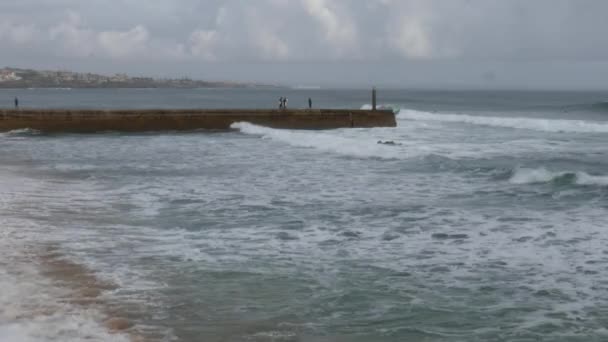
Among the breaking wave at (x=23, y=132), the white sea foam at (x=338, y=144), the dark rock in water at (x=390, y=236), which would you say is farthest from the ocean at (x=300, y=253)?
the breaking wave at (x=23, y=132)

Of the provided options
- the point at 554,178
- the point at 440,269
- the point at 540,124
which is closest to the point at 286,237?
the point at 440,269

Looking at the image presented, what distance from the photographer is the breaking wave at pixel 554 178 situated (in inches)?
651

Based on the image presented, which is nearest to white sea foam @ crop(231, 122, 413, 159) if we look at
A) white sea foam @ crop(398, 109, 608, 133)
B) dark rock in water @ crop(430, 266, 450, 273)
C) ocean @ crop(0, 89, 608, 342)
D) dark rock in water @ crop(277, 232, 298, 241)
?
ocean @ crop(0, 89, 608, 342)

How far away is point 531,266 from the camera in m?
8.96

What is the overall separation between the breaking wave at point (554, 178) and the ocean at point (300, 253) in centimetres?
7

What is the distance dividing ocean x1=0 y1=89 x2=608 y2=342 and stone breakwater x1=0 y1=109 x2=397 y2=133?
46.7 ft

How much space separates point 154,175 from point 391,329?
12366 millimetres

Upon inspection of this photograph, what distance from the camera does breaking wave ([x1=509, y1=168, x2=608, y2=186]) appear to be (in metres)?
16.5

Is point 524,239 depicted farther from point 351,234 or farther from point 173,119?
point 173,119

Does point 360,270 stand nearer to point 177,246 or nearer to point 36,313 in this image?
point 177,246

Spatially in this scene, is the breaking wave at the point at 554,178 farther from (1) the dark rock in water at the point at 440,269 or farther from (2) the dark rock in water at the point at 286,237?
(1) the dark rock in water at the point at 440,269

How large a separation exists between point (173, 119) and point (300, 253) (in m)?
27.0

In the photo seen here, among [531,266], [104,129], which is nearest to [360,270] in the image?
[531,266]

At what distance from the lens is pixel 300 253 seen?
960 centimetres
